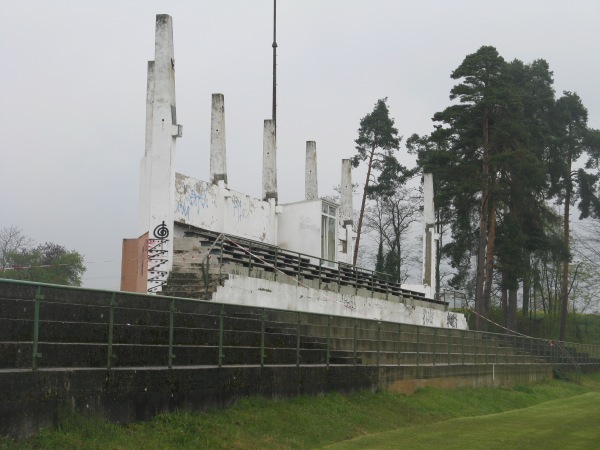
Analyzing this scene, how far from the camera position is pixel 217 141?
118 ft

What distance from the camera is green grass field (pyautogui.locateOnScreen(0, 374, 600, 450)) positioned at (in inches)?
528

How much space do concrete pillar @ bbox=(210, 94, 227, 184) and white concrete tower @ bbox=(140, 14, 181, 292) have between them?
7.95 metres

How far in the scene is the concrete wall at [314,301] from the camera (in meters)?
27.1

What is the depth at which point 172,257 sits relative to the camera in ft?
88.8

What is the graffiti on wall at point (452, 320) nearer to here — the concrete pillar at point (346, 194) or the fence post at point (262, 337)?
the concrete pillar at point (346, 194)

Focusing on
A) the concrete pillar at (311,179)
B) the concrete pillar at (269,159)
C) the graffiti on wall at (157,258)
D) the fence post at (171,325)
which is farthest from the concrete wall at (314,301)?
the fence post at (171,325)

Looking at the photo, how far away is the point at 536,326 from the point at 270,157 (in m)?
36.6

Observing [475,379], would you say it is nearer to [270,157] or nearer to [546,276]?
[270,157]

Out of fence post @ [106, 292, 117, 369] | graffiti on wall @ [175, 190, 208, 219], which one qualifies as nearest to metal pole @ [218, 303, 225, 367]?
fence post @ [106, 292, 117, 369]

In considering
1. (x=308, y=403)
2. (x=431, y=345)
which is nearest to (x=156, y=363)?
(x=308, y=403)

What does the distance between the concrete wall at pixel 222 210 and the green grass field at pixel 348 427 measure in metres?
9.57

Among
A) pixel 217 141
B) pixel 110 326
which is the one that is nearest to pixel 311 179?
pixel 217 141

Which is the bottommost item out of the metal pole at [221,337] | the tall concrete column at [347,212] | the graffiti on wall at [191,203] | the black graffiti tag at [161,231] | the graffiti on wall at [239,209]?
the metal pole at [221,337]

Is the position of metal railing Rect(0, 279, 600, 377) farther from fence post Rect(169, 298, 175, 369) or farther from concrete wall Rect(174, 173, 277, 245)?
concrete wall Rect(174, 173, 277, 245)
